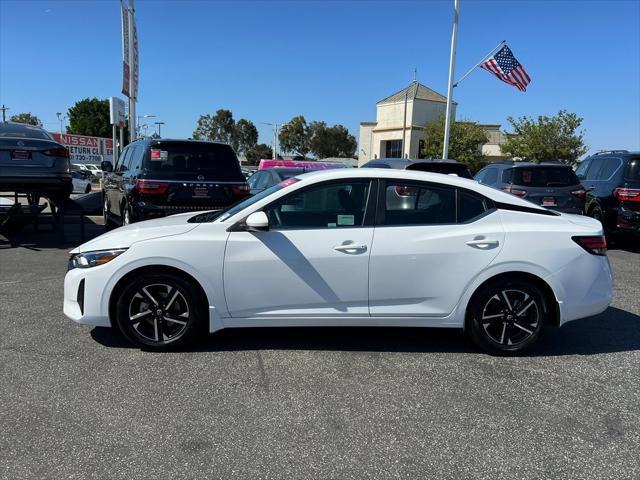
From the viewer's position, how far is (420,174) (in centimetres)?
463

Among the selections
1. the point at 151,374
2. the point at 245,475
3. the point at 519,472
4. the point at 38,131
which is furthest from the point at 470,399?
the point at 38,131

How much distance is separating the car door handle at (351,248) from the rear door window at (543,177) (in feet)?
21.9

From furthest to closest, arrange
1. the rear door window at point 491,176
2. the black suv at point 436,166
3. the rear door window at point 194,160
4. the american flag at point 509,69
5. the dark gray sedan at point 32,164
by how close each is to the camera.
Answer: the american flag at point 509,69 < the rear door window at point 491,176 < the black suv at point 436,166 < the dark gray sedan at point 32,164 < the rear door window at point 194,160

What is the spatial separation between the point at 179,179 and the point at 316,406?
5.53 m

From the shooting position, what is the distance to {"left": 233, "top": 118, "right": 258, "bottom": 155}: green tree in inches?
3740

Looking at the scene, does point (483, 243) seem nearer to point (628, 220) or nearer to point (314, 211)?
point (314, 211)

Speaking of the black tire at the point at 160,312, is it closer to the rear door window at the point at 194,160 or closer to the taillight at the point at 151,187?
the taillight at the point at 151,187

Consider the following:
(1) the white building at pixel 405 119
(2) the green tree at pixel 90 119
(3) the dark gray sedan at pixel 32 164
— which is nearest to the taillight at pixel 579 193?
(3) the dark gray sedan at pixel 32 164

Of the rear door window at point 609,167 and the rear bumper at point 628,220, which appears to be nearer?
the rear bumper at point 628,220

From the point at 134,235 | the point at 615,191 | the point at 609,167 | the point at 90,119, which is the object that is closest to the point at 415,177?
the point at 134,235

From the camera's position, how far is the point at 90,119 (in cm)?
7662

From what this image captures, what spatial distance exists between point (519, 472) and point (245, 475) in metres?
1.50

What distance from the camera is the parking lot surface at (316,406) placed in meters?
2.95

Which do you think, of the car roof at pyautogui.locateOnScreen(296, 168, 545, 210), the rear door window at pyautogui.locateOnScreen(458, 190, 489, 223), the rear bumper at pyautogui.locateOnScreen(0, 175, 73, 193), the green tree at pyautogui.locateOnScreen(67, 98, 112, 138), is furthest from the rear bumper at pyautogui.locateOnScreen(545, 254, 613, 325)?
the green tree at pyautogui.locateOnScreen(67, 98, 112, 138)
